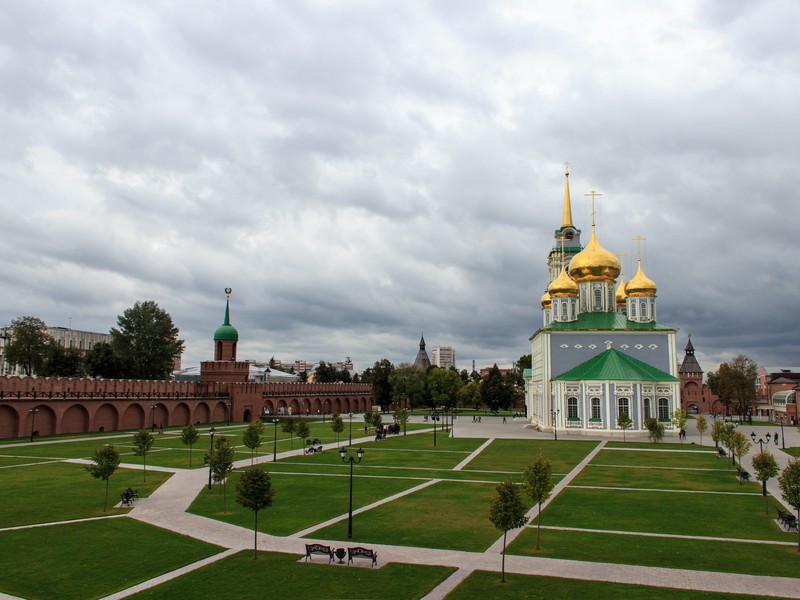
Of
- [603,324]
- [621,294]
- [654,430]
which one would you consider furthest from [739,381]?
[654,430]

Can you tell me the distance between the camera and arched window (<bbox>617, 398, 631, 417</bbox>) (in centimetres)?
5116

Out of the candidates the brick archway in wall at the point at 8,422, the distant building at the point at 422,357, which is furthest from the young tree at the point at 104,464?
the distant building at the point at 422,357

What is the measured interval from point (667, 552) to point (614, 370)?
3644 cm

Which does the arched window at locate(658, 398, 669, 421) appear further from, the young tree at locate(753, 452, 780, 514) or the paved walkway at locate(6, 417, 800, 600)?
the paved walkway at locate(6, 417, 800, 600)

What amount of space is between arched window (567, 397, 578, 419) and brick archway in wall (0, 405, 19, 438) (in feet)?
148

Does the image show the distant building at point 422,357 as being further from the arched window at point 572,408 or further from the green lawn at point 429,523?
the green lawn at point 429,523

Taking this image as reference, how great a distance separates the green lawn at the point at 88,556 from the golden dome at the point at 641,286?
52460 millimetres

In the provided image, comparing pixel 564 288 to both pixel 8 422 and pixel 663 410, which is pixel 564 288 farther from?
pixel 8 422

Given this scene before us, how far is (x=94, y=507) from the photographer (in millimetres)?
23391

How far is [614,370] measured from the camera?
171 feet

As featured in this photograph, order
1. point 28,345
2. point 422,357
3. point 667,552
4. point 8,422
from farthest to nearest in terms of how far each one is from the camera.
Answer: point 422,357
point 28,345
point 8,422
point 667,552

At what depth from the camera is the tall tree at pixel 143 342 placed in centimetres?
7350

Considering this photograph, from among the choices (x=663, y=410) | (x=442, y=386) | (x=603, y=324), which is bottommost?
(x=663, y=410)

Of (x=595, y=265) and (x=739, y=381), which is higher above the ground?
(x=595, y=265)
